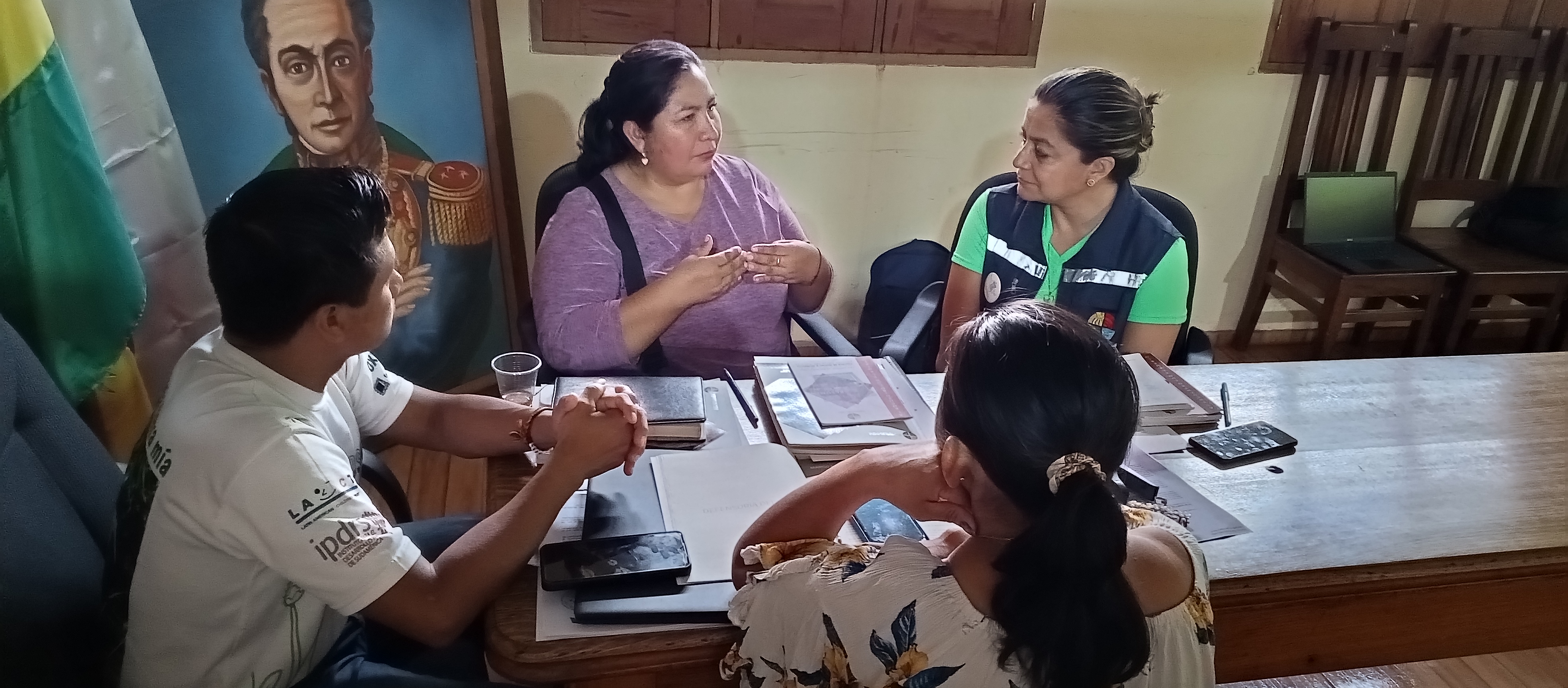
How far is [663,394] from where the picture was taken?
139cm

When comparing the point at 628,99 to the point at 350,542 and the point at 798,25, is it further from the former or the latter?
the point at 350,542

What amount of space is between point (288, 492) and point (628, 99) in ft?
3.52

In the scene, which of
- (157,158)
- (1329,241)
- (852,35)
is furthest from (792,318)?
(1329,241)

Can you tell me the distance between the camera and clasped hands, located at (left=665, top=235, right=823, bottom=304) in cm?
174

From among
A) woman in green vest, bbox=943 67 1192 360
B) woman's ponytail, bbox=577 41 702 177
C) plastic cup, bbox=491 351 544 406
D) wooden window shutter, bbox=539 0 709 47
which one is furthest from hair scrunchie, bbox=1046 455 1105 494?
wooden window shutter, bbox=539 0 709 47

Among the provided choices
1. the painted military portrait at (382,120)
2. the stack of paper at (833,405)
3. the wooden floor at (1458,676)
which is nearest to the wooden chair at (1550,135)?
the wooden floor at (1458,676)

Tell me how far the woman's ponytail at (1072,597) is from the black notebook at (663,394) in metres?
0.58

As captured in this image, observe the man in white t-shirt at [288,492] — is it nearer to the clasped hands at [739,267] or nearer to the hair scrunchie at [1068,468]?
the hair scrunchie at [1068,468]

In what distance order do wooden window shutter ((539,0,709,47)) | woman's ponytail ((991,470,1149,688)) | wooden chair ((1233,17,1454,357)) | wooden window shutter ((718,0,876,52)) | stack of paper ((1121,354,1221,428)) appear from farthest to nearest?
wooden chair ((1233,17,1454,357)), wooden window shutter ((718,0,876,52)), wooden window shutter ((539,0,709,47)), stack of paper ((1121,354,1221,428)), woman's ponytail ((991,470,1149,688))

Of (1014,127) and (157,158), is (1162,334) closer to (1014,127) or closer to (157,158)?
(1014,127)

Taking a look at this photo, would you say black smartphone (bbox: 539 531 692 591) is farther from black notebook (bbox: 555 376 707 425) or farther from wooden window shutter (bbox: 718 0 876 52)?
wooden window shutter (bbox: 718 0 876 52)

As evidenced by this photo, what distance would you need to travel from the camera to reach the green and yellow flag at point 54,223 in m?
1.23

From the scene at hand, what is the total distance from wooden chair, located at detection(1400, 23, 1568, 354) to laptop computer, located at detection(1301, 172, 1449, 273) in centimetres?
9

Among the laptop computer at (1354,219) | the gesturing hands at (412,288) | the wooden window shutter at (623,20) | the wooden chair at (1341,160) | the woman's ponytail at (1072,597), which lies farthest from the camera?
the laptop computer at (1354,219)
